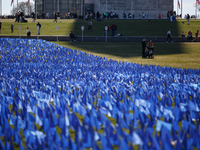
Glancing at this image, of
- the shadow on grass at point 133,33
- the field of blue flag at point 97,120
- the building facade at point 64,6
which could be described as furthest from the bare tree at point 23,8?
the field of blue flag at point 97,120

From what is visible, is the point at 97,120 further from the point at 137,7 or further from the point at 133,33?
the point at 137,7

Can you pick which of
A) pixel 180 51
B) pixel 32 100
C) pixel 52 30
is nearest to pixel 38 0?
pixel 52 30

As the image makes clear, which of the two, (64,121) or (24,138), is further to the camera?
(64,121)

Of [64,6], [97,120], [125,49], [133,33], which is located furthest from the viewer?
[64,6]

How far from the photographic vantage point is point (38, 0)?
78500 millimetres

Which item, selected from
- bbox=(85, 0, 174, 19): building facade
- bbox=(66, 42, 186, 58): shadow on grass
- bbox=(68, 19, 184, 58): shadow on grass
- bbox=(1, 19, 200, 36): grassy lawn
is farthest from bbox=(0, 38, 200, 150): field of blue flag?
bbox=(85, 0, 174, 19): building facade

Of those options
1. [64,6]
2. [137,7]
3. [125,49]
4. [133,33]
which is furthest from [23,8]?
[125,49]

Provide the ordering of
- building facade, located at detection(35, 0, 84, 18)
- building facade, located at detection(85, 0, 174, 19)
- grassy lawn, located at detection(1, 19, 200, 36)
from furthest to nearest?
building facade, located at detection(35, 0, 84, 18), building facade, located at detection(85, 0, 174, 19), grassy lawn, located at detection(1, 19, 200, 36)

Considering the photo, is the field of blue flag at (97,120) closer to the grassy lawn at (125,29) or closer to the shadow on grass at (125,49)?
the shadow on grass at (125,49)

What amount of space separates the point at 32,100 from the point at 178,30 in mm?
38789

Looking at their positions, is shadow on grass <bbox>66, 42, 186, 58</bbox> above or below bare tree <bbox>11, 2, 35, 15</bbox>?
below

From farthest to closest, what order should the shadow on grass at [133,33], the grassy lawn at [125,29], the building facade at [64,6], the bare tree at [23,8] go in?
the bare tree at [23,8], the building facade at [64,6], the grassy lawn at [125,29], the shadow on grass at [133,33]

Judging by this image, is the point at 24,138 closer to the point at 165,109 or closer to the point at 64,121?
the point at 64,121

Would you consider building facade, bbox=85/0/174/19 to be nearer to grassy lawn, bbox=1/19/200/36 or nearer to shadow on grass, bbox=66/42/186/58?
grassy lawn, bbox=1/19/200/36
